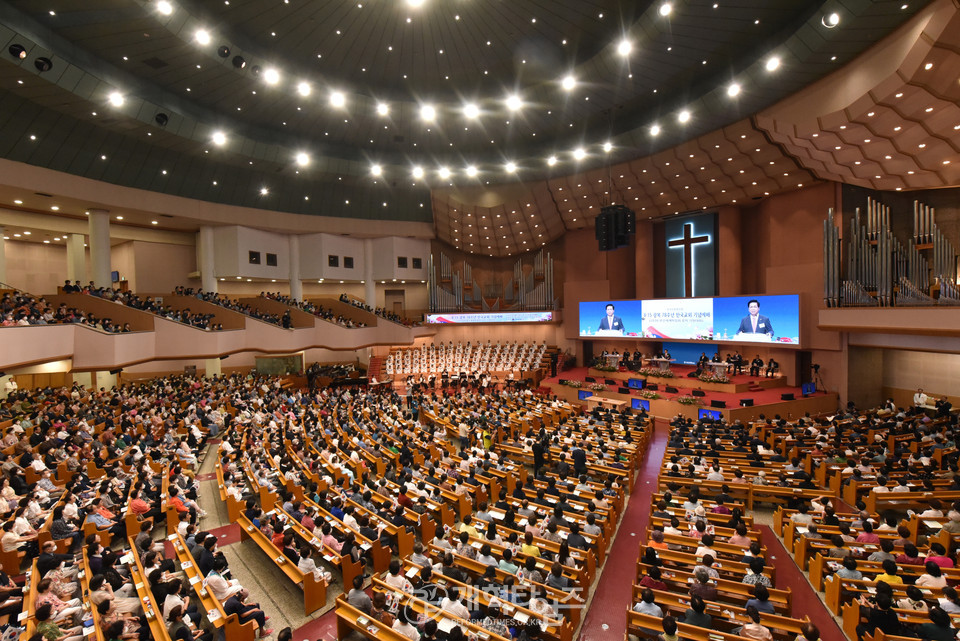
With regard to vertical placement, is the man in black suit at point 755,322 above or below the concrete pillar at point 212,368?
above

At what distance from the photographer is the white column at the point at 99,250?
1798 centimetres

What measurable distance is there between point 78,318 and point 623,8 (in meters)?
19.4

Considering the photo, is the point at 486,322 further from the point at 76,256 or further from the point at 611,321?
the point at 76,256

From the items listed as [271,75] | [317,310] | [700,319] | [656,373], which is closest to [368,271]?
[317,310]

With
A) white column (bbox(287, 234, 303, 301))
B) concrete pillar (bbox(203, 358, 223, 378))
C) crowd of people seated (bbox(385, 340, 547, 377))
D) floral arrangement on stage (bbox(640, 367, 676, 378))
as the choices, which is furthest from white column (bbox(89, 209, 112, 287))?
floral arrangement on stage (bbox(640, 367, 676, 378))

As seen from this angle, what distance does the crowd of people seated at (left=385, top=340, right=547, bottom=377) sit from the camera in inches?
993

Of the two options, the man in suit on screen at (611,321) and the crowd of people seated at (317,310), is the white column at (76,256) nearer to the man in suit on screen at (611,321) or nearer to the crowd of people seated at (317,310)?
the crowd of people seated at (317,310)

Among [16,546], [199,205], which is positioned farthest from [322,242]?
[16,546]

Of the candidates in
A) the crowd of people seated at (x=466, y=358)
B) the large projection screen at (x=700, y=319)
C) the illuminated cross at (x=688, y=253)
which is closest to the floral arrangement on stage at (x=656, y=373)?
the large projection screen at (x=700, y=319)

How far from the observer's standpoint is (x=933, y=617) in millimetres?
4355

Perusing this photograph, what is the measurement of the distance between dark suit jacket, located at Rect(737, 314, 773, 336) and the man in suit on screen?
5449 mm

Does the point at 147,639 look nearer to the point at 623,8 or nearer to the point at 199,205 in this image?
the point at 623,8

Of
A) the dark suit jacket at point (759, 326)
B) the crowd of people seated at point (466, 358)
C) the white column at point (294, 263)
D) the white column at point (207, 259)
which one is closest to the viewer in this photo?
the dark suit jacket at point (759, 326)

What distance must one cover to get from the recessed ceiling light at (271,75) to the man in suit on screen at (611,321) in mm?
17023
